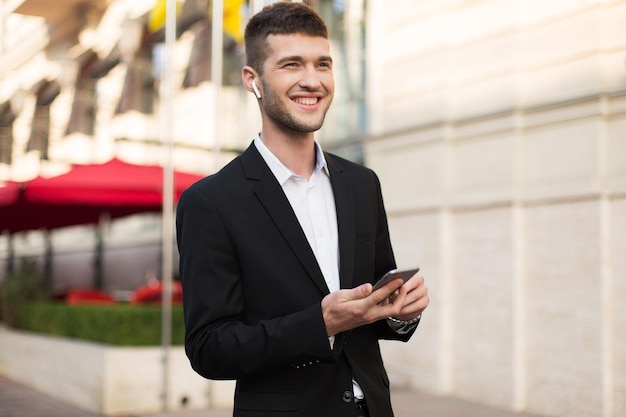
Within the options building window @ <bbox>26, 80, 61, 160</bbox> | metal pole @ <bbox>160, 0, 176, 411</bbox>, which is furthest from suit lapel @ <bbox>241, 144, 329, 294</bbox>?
building window @ <bbox>26, 80, 61, 160</bbox>

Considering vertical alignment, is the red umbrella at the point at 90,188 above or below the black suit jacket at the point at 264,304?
above

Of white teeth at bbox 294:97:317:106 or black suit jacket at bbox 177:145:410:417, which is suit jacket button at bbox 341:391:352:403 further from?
white teeth at bbox 294:97:317:106

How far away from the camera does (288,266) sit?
2180 mm

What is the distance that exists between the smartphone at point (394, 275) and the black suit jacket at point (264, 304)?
7.6 inches

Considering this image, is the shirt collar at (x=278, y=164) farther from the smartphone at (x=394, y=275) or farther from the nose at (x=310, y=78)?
the smartphone at (x=394, y=275)

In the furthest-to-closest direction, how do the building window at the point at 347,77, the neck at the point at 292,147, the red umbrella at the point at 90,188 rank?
the building window at the point at 347,77 → the red umbrella at the point at 90,188 → the neck at the point at 292,147

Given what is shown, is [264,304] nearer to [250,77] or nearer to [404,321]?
[404,321]

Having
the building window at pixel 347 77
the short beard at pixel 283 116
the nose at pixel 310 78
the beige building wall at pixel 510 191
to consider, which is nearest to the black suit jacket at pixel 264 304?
the short beard at pixel 283 116

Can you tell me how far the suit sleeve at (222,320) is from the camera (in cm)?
204

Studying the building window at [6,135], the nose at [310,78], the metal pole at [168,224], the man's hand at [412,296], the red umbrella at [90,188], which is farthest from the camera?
the building window at [6,135]

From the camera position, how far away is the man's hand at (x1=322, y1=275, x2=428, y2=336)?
1947 mm

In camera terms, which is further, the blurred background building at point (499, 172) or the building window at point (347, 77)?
the building window at point (347, 77)

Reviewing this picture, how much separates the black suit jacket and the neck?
94 millimetres

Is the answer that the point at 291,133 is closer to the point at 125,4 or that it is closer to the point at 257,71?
the point at 257,71
